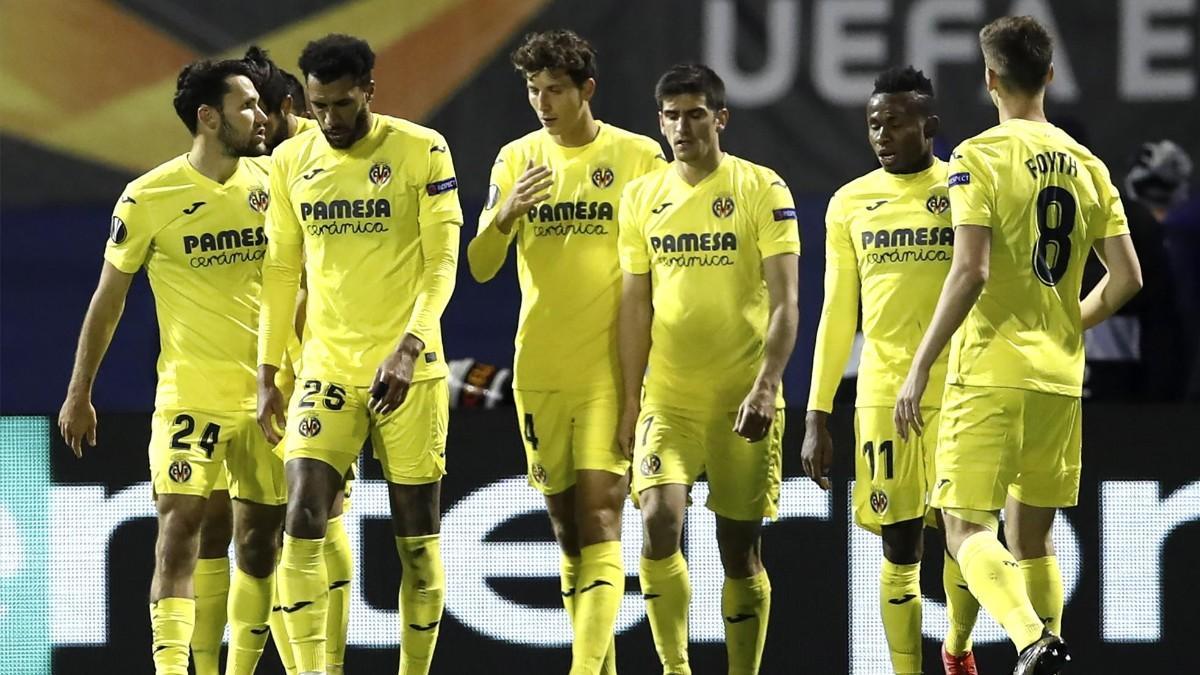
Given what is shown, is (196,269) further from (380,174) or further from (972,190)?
(972,190)

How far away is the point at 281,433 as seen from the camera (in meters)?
6.28

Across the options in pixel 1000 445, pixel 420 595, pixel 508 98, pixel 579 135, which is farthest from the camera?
pixel 508 98

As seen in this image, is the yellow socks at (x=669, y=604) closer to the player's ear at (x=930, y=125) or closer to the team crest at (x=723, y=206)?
the team crest at (x=723, y=206)

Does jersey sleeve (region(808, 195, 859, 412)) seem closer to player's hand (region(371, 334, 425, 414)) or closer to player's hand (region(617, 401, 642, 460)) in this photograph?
player's hand (region(617, 401, 642, 460))

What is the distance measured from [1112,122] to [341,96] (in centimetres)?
432

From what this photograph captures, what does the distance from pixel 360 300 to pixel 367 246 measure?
16cm

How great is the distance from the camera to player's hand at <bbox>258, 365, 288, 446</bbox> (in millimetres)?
6160

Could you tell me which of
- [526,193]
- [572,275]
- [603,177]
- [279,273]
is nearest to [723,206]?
[603,177]

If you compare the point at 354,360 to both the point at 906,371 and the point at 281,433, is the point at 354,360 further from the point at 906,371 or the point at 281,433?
the point at 906,371

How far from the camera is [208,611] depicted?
21.5 ft

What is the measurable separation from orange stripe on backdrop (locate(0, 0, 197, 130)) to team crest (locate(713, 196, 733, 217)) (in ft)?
12.6

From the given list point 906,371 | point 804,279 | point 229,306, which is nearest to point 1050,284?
point 906,371

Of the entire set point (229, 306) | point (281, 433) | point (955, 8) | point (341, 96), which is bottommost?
point (281, 433)

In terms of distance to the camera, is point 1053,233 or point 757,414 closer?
point 1053,233
